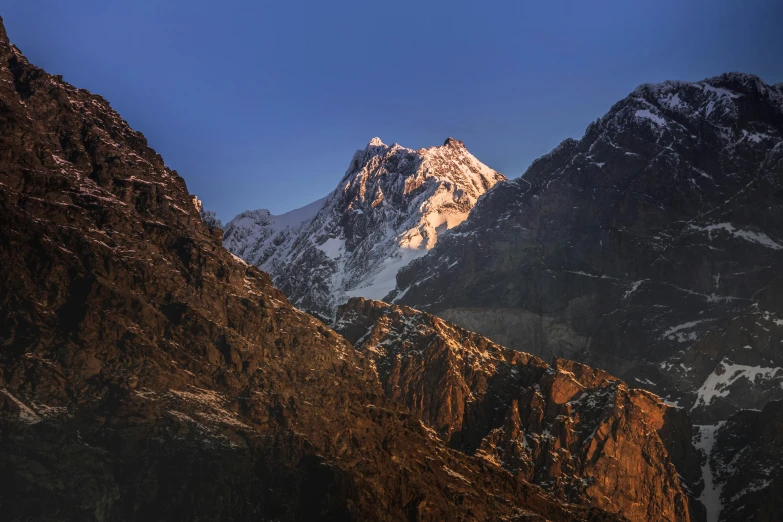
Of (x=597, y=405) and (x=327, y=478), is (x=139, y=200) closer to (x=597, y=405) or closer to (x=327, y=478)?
(x=327, y=478)

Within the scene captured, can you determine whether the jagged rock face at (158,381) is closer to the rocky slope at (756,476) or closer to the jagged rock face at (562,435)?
the jagged rock face at (562,435)

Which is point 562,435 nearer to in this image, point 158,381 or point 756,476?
point 756,476

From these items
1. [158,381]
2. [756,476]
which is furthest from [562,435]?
[158,381]

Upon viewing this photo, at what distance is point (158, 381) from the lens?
16225 cm

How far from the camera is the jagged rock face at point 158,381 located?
15250 cm

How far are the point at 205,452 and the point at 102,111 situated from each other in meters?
65.0

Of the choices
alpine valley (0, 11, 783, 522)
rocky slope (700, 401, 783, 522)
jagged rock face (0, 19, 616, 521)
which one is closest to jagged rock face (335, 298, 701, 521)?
alpine valley (0, 11, 783, 522)

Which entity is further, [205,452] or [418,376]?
[418,376]

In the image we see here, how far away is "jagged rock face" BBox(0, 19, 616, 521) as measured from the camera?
152 meters

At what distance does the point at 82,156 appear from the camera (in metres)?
187

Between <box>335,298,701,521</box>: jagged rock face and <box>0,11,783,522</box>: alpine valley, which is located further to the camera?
<box>335,298,701,521</box>: jagged rock face

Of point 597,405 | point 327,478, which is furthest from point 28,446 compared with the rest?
point 597,405

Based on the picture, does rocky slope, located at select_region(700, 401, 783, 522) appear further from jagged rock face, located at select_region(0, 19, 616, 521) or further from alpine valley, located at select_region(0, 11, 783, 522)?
jagged rock face, located at select_region(0, 19, 616, 521)

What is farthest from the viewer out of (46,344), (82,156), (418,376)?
(418,376)
